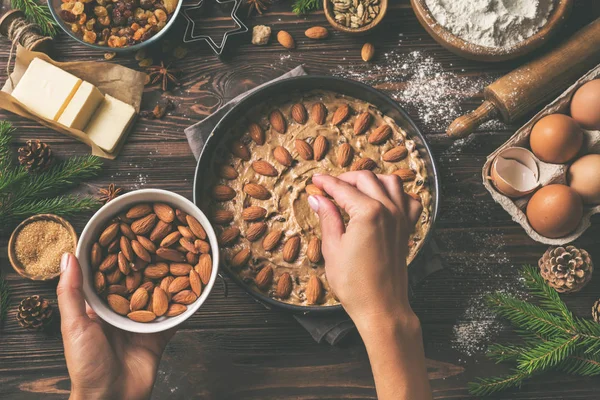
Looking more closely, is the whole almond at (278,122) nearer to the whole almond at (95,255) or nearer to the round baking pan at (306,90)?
the round baking pan at (306,90)

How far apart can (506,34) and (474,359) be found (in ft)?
3.17

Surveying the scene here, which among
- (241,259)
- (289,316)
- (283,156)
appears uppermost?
(283,156)

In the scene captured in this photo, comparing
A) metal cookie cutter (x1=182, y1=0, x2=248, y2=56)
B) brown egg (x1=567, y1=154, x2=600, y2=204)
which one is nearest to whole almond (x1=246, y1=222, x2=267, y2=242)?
metal cookie cutter (x1=182, y1=0, x2=248, y2=56)

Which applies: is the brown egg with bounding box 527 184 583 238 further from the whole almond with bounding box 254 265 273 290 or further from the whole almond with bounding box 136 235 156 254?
the whole almond with bounding box 136 235 156 254

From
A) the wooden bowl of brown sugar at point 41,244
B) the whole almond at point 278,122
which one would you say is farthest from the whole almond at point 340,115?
the wooden bowl of brown sugar at point 41,244

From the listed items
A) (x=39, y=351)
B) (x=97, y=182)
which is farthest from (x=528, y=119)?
(x=39, y=351)

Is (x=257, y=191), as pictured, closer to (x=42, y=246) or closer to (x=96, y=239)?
(x=96, y=239)

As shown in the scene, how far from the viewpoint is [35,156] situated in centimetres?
160

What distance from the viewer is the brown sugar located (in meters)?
1.57

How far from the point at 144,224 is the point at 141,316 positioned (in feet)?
0.74

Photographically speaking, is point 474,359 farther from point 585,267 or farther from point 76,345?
point 76,345

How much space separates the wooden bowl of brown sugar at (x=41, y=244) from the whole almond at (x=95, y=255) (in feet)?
1.03

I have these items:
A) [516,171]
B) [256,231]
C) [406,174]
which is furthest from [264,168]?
[516,171]

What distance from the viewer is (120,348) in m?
1.35
